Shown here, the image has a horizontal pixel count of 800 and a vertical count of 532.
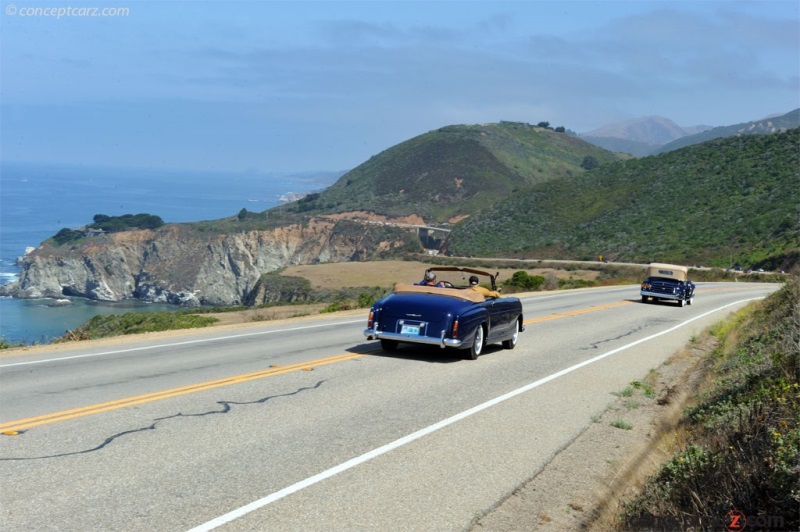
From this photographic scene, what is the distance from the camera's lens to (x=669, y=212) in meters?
87.7

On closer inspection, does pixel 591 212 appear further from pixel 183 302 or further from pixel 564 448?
pixel 564 448

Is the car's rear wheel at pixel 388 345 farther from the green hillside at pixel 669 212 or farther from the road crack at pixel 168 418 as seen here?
the green hillside at pixel 669 212

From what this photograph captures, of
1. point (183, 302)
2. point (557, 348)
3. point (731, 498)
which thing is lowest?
point (183, 302)

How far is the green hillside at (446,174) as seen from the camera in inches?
5468

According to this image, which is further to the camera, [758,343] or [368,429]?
[758,343]

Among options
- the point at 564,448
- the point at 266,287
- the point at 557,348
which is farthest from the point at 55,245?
the point at 564,448

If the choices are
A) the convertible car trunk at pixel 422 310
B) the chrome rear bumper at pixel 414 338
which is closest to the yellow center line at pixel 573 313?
the convertible car trunk at pixel 422 310

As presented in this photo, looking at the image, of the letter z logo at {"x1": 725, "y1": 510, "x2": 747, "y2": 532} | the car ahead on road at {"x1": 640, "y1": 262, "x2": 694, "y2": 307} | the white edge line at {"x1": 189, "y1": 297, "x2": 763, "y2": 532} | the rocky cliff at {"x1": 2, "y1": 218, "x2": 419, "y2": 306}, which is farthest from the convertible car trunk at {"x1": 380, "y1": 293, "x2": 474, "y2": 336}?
the rocky cliff at {"x1": 2, "y1": 218, "x2": 419, "y2": 306}

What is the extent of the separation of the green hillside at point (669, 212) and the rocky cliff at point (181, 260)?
54.0 feet

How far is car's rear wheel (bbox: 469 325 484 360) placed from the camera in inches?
530

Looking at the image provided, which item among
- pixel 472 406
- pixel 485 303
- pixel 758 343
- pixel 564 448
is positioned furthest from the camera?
pixel 485 303

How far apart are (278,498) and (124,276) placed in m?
107

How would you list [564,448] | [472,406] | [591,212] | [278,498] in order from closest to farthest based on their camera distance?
[278,498] → [564,448] → [472,406] → [591,212]

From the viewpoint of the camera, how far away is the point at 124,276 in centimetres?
10688
